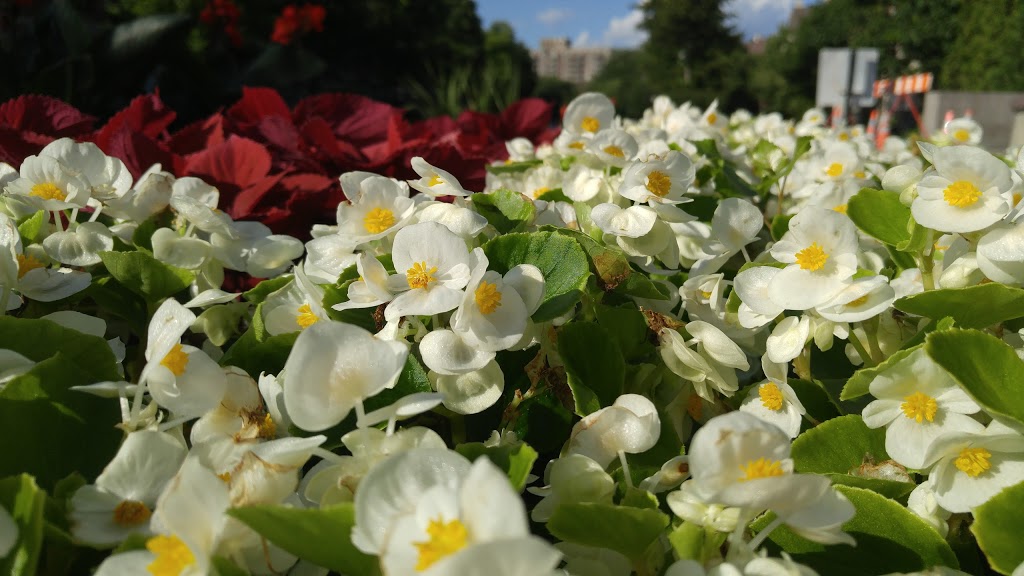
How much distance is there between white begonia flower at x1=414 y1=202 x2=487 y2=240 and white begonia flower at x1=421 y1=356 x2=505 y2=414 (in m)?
0.11

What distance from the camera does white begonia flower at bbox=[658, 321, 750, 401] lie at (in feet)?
1.87

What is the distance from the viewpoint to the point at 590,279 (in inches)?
23.8

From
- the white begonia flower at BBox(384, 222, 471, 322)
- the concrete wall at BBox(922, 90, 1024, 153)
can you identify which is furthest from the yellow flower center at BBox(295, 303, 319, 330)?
the concrete wall at BBox(922, 90, 1024, 153)

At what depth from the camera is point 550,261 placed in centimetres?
55

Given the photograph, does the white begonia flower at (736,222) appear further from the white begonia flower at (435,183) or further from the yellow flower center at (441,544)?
the yellow flower center at (441,544)

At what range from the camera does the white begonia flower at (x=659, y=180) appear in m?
0.65

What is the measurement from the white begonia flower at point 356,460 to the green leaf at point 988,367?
301 millimetres

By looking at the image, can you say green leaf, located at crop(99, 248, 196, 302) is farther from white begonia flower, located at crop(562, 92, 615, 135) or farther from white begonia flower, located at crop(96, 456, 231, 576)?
white begonia flower, located at crop(562, 92, 615, 135)

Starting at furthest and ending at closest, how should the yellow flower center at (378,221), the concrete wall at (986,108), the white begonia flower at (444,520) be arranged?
the concrete wall at (986,108)
the yellow flower center at (378,221)
the white begonia flower at (444,520)

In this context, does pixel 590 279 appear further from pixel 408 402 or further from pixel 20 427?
pixel 20 427

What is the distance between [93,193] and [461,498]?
1.81 ft

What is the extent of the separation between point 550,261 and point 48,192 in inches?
17.8

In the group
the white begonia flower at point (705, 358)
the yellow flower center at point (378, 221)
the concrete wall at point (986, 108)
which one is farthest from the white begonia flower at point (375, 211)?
the concrete wall at point (986, 108)

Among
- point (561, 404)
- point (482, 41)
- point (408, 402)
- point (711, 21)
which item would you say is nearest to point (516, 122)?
point (561, 404)
